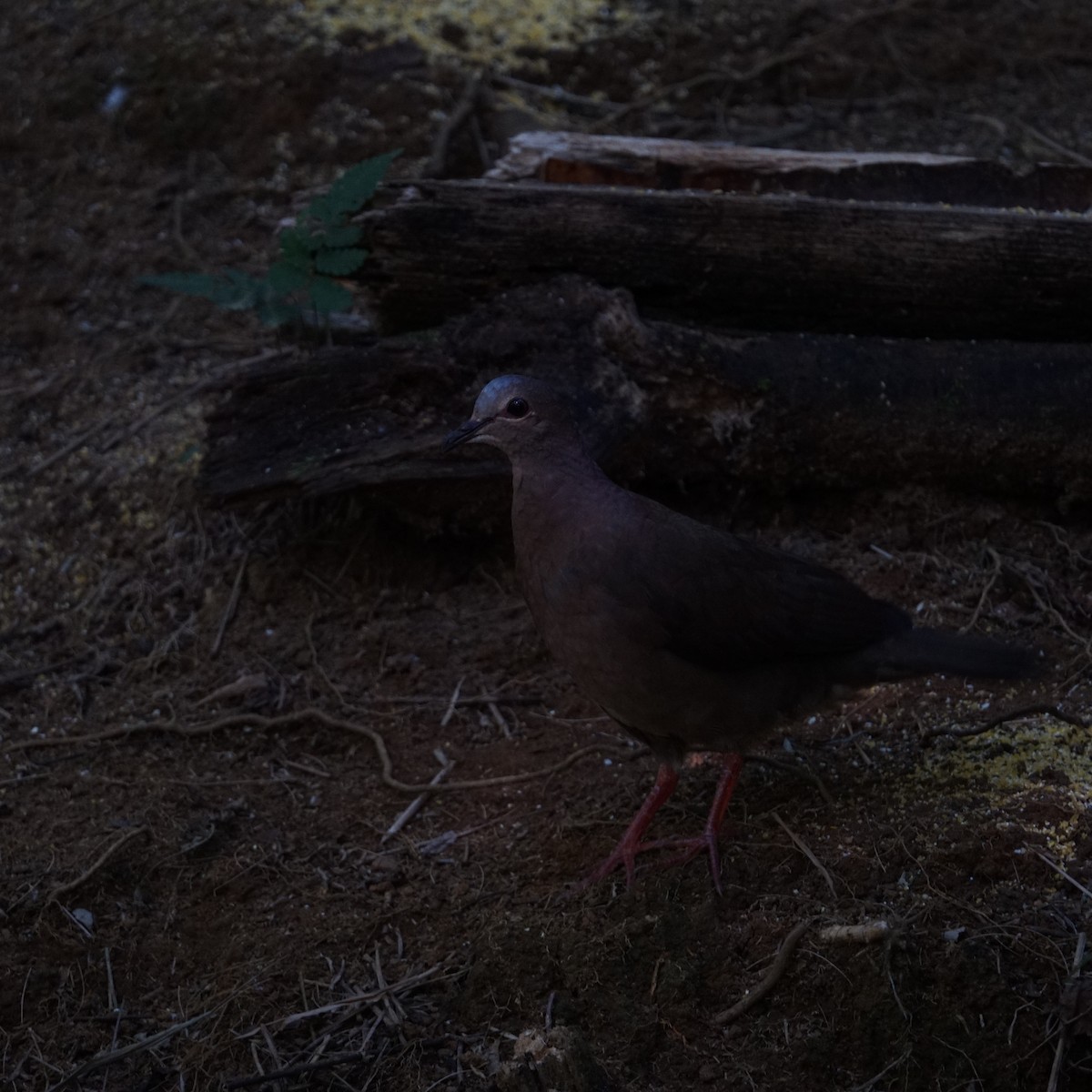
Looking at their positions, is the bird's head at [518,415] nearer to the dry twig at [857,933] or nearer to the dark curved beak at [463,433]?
the dark curved beak at [463,433]

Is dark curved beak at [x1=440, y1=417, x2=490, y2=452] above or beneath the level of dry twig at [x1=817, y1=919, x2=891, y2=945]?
above

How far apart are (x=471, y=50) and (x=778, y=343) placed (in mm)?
3352

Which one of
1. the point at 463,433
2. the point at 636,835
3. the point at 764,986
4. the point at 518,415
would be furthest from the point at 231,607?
the point at 764,986

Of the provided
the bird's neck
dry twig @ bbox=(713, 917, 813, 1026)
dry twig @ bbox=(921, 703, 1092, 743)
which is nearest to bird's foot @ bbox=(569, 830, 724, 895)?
dry twig @ bbox=(713, 917, 813, 1026)

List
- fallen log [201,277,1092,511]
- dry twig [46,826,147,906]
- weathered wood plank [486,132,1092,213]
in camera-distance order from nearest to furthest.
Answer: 1. dry twig [46,826,147,906]
2. fallen log [201,277,1092,511]
3. weathered wood plank [486,132,1092,213]

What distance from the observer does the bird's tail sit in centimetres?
336

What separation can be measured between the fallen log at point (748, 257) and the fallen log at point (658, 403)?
0.12m

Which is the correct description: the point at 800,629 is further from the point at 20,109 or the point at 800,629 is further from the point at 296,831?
the point at 20,109

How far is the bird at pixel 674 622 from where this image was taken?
11.0 ft

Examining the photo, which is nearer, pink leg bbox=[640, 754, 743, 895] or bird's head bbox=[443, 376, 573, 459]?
pink leg bbox=[640, 754, 743, 895]

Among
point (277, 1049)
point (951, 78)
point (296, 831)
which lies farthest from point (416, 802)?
point (951, 78)

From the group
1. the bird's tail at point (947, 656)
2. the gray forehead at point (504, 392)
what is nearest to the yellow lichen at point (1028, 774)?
the bird's tail at point (947, 656)

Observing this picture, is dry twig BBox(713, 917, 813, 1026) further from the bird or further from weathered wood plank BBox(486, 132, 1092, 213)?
weathered wood plank BBox(486, 132, 1092, 213)

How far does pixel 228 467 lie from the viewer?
4383mm
